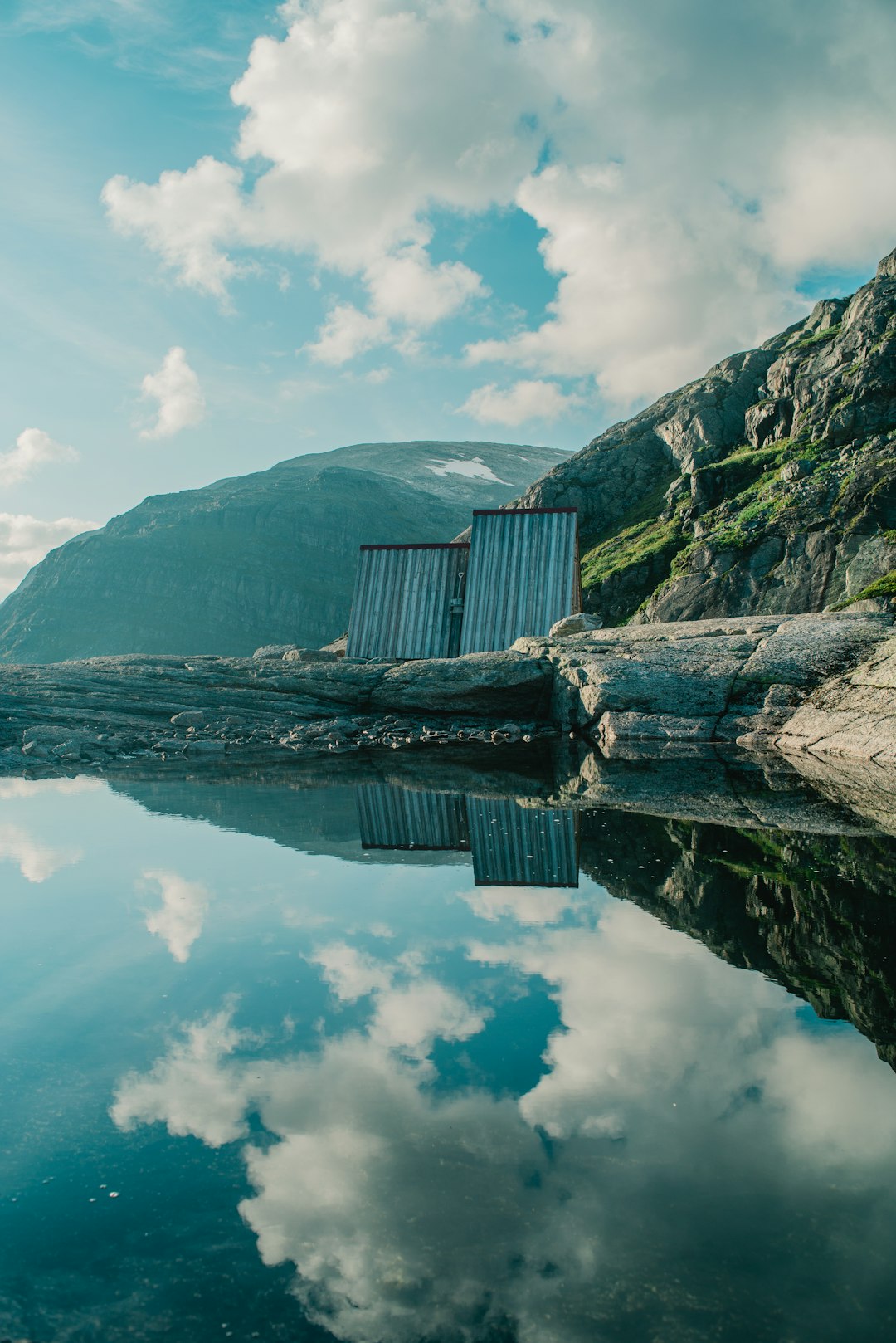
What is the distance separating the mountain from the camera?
108ft

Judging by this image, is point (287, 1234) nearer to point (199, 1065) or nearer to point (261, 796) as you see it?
point (199, 1065)

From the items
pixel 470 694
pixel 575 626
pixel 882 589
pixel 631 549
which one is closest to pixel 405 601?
pixel 575 626

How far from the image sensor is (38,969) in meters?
5.64

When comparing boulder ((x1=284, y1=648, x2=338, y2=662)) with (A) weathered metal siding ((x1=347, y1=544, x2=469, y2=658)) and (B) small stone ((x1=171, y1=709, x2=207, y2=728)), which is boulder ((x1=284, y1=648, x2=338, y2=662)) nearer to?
(A) weathered metal siding ((x1=347, y1=544, x2=469, y2=658))

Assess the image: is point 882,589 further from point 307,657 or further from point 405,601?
point 307,657

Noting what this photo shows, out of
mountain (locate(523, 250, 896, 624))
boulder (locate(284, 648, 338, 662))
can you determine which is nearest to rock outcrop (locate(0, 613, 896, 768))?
boulder (locate(284, 648, 338, 662))

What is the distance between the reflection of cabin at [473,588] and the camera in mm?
26562

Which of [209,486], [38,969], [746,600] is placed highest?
[209,486]

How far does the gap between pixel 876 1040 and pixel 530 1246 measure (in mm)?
2143

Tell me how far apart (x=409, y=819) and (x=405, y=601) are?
18357 millimetres

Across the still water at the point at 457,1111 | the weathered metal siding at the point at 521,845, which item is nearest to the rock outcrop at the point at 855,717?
the weathered metal siding at the point at 521,845

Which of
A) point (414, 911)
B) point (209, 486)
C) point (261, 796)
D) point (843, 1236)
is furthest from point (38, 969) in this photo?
point (209, 486)

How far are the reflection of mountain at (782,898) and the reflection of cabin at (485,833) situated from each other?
32cm

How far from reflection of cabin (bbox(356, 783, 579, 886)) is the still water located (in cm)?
44
